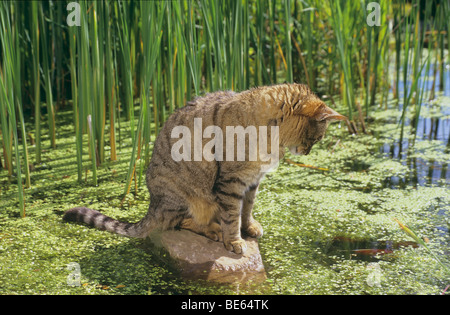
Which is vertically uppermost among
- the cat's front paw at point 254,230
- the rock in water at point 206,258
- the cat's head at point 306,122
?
the cat's head at point 306,122

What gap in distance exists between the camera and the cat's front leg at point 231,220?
2332mm

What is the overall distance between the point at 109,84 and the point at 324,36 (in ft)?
6.82

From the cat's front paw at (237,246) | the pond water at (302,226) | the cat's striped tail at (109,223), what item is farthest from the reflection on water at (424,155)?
the cat's striped tail at (109,223)

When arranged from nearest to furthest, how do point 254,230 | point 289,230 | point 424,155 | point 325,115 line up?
point 325,115 < point 254,230 < point 289,230 < point 424,155

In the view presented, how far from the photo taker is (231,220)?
7.76 feet

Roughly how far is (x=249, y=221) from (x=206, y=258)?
322mm

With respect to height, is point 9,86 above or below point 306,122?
above

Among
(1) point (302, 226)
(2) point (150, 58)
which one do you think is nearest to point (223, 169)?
(1) point (302, 226)

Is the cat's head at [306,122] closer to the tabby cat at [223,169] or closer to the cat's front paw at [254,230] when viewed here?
the tabby cat at [223,169]

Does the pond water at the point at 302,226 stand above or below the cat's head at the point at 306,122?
below

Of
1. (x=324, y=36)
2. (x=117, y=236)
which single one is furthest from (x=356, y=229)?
(x=324, y=36)

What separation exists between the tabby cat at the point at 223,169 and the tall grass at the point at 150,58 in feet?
1.22

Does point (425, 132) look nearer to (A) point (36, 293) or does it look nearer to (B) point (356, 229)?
(B) point (356, 229)

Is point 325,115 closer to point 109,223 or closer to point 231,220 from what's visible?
point 231,220
